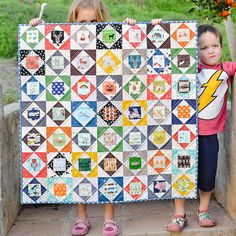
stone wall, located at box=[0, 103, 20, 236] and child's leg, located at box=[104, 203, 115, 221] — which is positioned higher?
stone wall, located at box=[0, 103, 20, 236]

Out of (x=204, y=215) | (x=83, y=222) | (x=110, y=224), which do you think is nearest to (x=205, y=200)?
(x=204, y=215)

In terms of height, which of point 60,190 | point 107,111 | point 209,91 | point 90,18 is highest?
point 90,18

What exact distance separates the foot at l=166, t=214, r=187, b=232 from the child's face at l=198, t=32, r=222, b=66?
113 cm

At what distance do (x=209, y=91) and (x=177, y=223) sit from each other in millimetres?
973

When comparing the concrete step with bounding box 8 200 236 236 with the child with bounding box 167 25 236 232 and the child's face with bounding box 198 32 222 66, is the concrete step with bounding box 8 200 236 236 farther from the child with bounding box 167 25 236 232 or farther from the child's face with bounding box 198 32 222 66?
the child's face with bounding box 198 32 222 66

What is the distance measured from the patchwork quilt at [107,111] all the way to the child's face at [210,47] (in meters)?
0.14

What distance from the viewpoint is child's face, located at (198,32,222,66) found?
347 cm

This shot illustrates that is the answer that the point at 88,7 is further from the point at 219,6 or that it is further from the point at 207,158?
the point at 219,6

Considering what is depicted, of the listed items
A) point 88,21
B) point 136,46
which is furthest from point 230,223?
point 88,21

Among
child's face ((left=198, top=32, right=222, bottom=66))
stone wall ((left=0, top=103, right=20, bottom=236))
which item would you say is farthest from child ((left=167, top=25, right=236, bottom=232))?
stone wall ((left=0, top=103, right=20, bottom=236))

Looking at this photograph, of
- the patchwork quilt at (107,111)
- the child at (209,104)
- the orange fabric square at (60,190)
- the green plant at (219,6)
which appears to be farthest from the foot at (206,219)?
the green plant at (219,6)

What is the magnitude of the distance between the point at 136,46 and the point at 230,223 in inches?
58.6

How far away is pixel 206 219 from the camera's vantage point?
3572mm

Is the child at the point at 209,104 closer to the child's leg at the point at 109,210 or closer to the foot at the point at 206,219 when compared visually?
the foot at the point at 206,219
